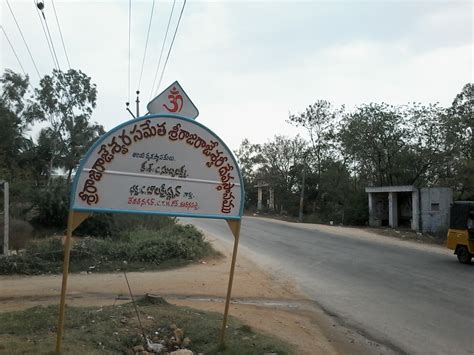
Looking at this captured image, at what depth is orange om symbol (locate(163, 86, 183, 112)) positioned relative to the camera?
295 inches

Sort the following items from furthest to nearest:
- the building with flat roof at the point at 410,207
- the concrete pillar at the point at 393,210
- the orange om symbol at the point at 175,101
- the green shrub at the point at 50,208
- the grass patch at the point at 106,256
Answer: the concrete pillar at the point at 393,210 → the building with flat roof at the point at 410,207 → the green shrub at the point at 50,208 → the grass patch at the point at 106,256 → the orange om symbol at the point at 175,101

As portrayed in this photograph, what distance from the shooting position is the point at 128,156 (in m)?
5.56

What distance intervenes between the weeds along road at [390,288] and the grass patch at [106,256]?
112 inches

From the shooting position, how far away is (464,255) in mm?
16031

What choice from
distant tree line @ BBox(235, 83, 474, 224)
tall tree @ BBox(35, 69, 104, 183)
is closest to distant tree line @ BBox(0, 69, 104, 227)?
tall tree @ BBox(35, 69, 104, 183)

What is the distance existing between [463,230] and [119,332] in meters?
13.0

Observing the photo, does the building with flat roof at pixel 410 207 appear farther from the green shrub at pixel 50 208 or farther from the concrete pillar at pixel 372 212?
the green shrub at pixel 50 208

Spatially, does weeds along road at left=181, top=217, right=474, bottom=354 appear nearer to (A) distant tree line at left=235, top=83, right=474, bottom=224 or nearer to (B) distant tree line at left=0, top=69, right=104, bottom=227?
(A) distant tree line at left=235, top=83, right=474, bottom=224

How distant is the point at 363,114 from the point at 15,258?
31.3 m

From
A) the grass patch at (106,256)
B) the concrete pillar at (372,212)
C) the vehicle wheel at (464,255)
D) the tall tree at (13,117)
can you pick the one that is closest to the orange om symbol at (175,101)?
the grass patch at (106,256)

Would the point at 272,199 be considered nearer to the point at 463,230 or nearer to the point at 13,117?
the point at 13,117

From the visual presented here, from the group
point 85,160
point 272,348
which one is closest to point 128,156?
point 85,160

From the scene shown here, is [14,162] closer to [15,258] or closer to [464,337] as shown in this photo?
[15,258]

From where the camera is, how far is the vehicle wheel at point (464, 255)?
15.9 meters
